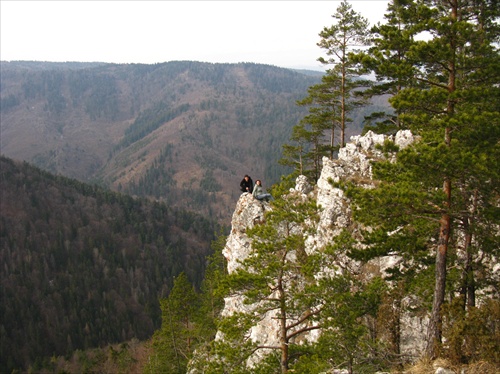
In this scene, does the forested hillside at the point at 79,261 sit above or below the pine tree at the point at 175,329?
below

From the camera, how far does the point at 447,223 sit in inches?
441

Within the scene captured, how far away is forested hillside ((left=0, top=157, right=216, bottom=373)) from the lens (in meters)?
114

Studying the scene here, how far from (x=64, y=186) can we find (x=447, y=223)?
184m

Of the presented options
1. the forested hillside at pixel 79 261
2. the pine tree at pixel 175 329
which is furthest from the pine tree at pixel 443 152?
the forested hillside at pixel 79 261

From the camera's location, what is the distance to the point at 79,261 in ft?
468

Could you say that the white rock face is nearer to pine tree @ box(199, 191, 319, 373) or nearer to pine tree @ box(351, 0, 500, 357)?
pine tree @ box(199, 191, 319, 373)

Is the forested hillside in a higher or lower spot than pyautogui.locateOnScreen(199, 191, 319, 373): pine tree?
lower

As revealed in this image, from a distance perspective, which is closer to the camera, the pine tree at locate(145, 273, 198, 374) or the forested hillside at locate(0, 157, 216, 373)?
the pine tree at locate(145, 273, 198, 374)

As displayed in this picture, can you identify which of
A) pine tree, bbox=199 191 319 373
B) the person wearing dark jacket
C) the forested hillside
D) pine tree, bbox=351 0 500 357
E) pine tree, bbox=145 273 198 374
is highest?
pine tree, bbox=351 0 500 357

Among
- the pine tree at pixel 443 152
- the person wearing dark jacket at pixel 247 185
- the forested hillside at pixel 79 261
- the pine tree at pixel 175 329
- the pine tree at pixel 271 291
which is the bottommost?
the forested hillside at pixel 79 261

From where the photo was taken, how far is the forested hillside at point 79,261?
11388cm

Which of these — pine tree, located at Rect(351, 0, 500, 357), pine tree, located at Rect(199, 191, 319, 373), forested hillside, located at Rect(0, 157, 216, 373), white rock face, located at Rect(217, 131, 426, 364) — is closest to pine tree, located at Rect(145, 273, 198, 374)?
white rock face, located at Rect(217, 131, 426, 364)

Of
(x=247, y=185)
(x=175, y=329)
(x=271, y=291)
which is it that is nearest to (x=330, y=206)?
(x=247, y=185)

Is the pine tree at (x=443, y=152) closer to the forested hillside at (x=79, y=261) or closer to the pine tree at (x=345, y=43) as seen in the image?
the pine tree at (x=345, y=43)
